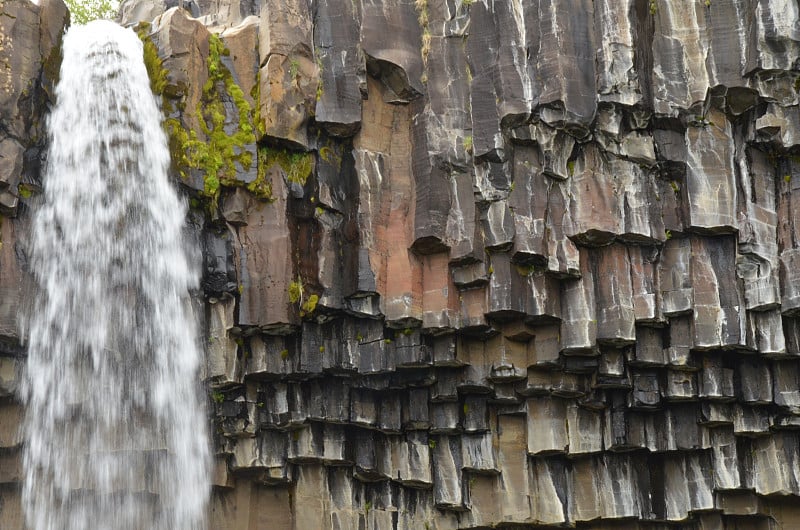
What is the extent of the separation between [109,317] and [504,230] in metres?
5.80

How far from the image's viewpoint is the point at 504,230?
13.0 meters

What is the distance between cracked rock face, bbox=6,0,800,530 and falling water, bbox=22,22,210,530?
1.14 feet

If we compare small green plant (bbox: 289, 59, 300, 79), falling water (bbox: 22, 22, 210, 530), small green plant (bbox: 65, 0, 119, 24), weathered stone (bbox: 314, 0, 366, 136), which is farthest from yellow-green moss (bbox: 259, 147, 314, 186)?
small green plant (bbox: 65, 0, 119, 24)

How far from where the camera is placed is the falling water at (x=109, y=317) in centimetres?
1286

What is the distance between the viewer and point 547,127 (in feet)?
43.1

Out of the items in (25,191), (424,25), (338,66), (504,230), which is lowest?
(504,230)

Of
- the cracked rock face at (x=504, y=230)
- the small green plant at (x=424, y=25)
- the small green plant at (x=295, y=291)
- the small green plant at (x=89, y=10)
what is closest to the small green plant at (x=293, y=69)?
the cracked rock face at (x=504, y=230)

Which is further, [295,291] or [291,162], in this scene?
[291,162]

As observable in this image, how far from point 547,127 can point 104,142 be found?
6.48m

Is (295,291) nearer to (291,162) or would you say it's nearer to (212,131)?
(291,162)

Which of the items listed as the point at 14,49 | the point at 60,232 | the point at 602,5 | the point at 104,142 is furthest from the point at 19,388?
the point at 602,5

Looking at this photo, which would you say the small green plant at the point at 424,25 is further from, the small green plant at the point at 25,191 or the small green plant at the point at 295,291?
the small green plant at the point at 25,191

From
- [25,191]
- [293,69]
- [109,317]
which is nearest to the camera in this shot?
[25,191]

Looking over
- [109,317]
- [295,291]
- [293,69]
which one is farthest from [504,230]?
[109,317]
